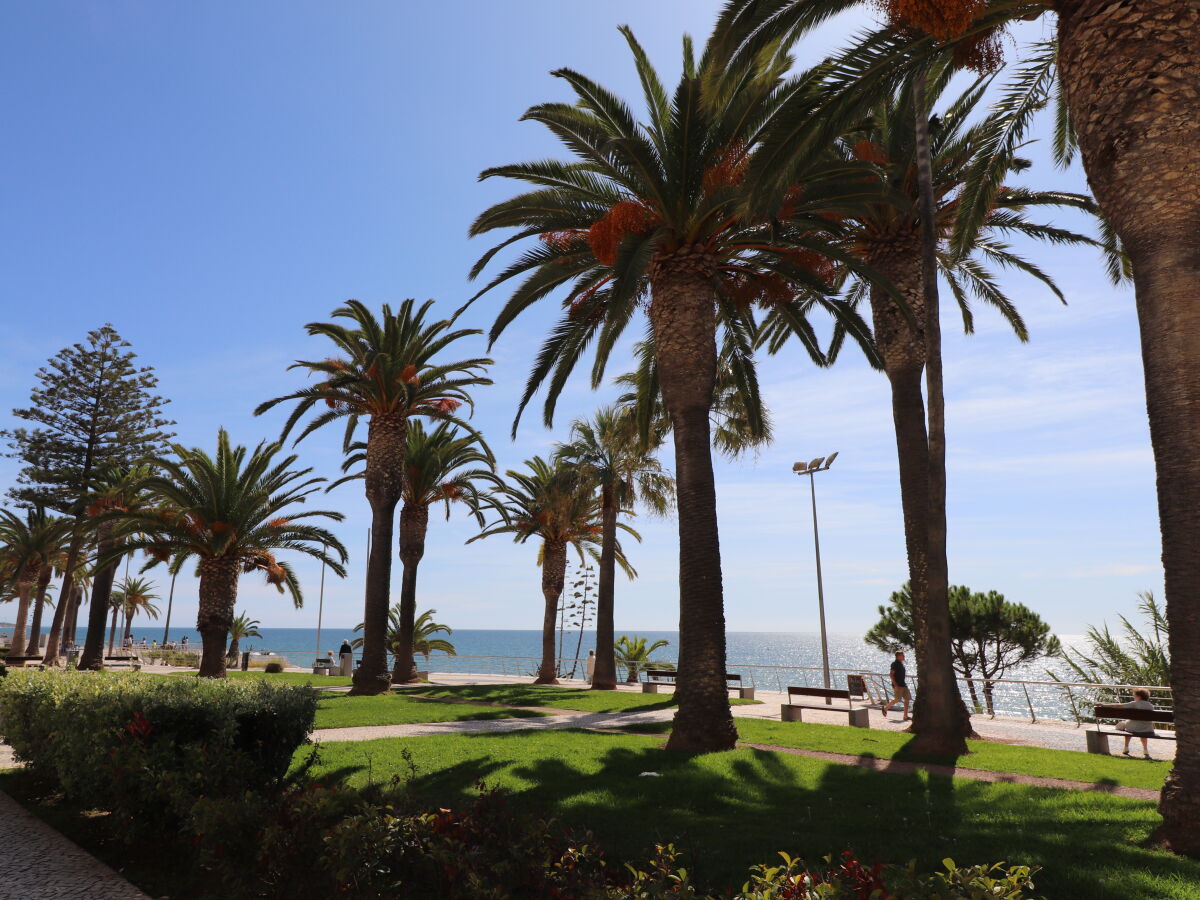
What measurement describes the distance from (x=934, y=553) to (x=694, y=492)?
398 cm

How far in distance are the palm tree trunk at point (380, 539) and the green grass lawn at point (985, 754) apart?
1024 cm

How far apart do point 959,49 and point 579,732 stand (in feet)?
38.2

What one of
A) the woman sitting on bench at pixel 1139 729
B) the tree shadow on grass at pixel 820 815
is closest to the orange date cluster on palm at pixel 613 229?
the tree shadow on grass at pixel 820 815

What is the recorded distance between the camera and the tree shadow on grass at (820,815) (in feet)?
18.9

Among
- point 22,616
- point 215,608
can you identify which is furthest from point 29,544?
point 215,608

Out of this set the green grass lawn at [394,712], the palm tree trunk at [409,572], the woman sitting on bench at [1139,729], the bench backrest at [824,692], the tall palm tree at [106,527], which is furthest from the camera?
the palm tree trunk at [409,572]

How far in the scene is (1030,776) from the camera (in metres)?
10.0

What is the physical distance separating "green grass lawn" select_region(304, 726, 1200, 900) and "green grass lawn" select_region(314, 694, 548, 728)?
3793 mm

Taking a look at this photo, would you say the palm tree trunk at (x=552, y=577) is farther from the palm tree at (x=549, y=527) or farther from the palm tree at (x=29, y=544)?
the palm tree at (x=29, y=544)

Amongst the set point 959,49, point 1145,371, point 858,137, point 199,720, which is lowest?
point 199,720

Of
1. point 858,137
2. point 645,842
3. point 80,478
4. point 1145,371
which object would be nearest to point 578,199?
point 858,137

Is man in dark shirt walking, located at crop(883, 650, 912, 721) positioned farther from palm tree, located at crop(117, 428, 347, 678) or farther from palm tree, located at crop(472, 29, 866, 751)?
palm tree, located at crop(117, 428, 347, 678)

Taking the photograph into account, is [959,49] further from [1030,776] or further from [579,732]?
[579,732]

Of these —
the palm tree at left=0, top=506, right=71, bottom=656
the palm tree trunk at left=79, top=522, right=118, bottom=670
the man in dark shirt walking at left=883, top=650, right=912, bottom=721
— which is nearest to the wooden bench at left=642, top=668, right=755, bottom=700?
the man in dark shirt walking at left=883, top=650, right=912, bottom=721
